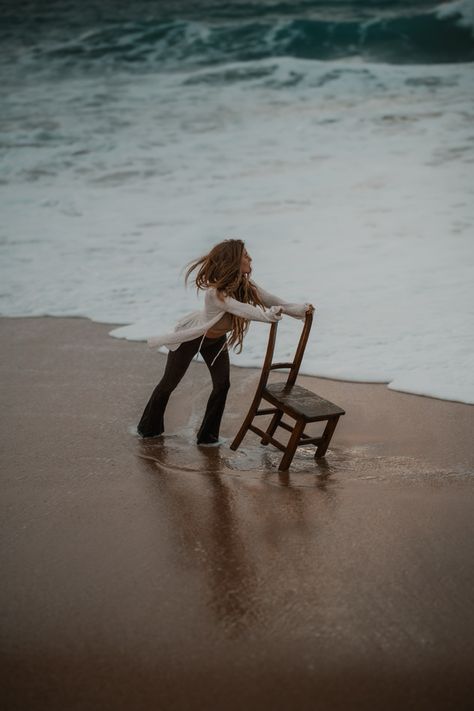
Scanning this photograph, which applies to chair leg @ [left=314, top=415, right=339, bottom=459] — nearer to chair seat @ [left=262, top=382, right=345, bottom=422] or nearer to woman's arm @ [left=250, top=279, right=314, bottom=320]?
chair seat @ [left=262, top=382, right=345, bottom=422]

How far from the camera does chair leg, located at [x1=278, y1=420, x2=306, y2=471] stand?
4047 millimetres

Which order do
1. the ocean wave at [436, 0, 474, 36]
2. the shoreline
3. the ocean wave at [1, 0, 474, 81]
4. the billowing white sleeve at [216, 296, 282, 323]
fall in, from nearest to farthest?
1. the billowing white sleeve at [216, 296, 282, 323]
2. the shoreline
3. the ocean wave at [1, 0, 474, 81]
4. the ocean wave at [436, 0, 474, 36]

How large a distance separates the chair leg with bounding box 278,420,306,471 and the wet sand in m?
0.07

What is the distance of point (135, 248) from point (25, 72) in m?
14.0

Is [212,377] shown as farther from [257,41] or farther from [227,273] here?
[257,41]

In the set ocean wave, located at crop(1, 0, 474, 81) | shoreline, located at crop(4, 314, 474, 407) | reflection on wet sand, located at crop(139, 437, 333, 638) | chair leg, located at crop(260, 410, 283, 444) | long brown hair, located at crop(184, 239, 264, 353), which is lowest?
shoreline, located at crop(4, 314, 474, 407)

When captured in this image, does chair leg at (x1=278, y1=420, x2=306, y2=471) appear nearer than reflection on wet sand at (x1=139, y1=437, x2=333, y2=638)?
No

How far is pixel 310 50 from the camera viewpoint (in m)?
21.3

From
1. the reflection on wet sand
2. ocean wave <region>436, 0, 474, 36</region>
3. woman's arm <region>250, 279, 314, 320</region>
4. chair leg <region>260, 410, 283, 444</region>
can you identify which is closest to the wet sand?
the reflection on wet sand

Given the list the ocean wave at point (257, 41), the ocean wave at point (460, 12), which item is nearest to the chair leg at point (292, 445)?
the ocean wave at point (257, 41)

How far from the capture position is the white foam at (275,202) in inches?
276

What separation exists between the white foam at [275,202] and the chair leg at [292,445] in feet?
5.59

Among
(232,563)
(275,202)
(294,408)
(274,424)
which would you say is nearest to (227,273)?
(294,408)

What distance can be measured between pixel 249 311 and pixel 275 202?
25.4ft
